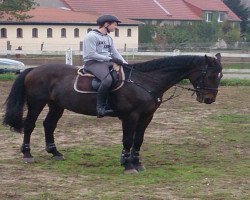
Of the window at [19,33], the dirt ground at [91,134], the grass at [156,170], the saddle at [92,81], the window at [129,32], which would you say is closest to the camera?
the grass at [156,170]

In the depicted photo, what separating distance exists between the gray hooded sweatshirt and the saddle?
23cm

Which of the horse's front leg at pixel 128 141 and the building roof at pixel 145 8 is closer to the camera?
the horse's front leg at pixel 128 141

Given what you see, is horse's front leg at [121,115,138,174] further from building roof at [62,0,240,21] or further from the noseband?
building roof at [62,0,240,21]

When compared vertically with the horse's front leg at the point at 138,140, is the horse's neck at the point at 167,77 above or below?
above

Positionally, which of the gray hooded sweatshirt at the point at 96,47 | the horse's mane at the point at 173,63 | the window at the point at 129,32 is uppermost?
the gray hooded sweatshirt at the point at 96,47

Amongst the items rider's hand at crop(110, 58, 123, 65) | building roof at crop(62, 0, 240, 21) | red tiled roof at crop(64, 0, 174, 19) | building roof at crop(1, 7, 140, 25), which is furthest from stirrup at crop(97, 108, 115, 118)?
red tiled roof at crop(64, 0, 174, 19)

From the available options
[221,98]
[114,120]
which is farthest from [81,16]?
[114,120]

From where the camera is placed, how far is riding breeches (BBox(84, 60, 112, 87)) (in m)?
8.74

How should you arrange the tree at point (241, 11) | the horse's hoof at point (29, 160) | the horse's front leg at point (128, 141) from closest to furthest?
the horse's front leg at point (128, 141) → the horse's hoof at point (29, 160) → the tree at point (241, 11)

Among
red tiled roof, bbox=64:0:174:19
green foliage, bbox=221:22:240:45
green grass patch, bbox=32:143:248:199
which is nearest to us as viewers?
green grass patch, bbox=32:143:248:199

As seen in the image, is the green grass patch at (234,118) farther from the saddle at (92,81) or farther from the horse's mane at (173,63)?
the saddle at (92,81)

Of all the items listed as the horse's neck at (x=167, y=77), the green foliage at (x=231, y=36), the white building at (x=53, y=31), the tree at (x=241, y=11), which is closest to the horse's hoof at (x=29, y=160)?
the horse's neck at (x=167, y=77)

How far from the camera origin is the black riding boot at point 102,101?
28.8 feet

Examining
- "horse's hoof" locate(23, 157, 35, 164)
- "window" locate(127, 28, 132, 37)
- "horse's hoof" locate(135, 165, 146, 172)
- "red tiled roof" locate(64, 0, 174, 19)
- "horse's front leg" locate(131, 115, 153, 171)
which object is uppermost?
"red tiled roof" locate(64, 0, 174, 19)
